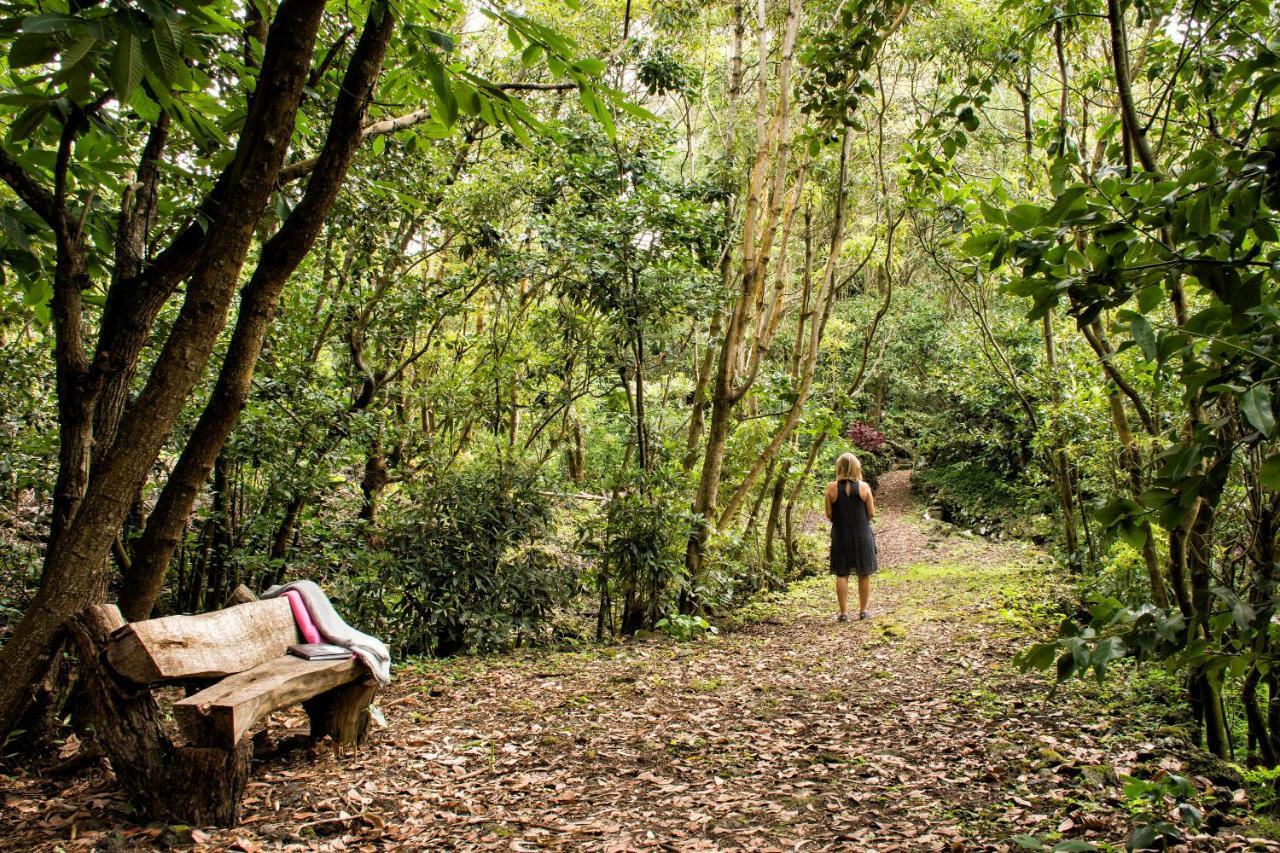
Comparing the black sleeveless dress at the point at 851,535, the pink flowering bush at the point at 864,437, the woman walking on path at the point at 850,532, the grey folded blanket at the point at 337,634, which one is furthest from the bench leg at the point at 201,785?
the pink flowering bush at the point at 864,437

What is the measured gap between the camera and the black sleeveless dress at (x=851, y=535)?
8.40 m

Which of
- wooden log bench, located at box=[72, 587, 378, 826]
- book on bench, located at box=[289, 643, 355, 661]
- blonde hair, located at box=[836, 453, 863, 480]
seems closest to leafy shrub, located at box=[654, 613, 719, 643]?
blonde hair, located at box=[836, 453, 863, 480]

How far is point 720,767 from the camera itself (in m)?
4.01

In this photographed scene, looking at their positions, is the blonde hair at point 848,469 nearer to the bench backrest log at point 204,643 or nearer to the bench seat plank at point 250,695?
the bench seat plank at point 250,695

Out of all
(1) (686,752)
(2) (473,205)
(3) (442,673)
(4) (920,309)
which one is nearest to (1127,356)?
(1) (686,752)

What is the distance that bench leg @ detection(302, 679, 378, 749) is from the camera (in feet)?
13.7

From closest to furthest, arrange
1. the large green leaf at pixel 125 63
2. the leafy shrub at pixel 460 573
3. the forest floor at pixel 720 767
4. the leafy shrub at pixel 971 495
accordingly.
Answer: the large green leaf at pixel 125 63
the forest floor at pixel 720 767
the leafy shrub at pixel 460 573
the leafy shrub at pixel 971 495

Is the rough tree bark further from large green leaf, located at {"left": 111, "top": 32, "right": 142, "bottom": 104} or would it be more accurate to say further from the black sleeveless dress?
the black sleeveless dress

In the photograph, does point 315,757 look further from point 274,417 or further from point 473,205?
point 473,205

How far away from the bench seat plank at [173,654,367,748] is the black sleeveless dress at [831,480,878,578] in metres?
5.78

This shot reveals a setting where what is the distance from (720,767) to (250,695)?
2337mm

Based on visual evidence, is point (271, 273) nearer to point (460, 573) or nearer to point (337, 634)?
point (337, 634)

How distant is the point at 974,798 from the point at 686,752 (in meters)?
1.55

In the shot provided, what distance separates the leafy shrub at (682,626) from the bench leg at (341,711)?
3699 mm
